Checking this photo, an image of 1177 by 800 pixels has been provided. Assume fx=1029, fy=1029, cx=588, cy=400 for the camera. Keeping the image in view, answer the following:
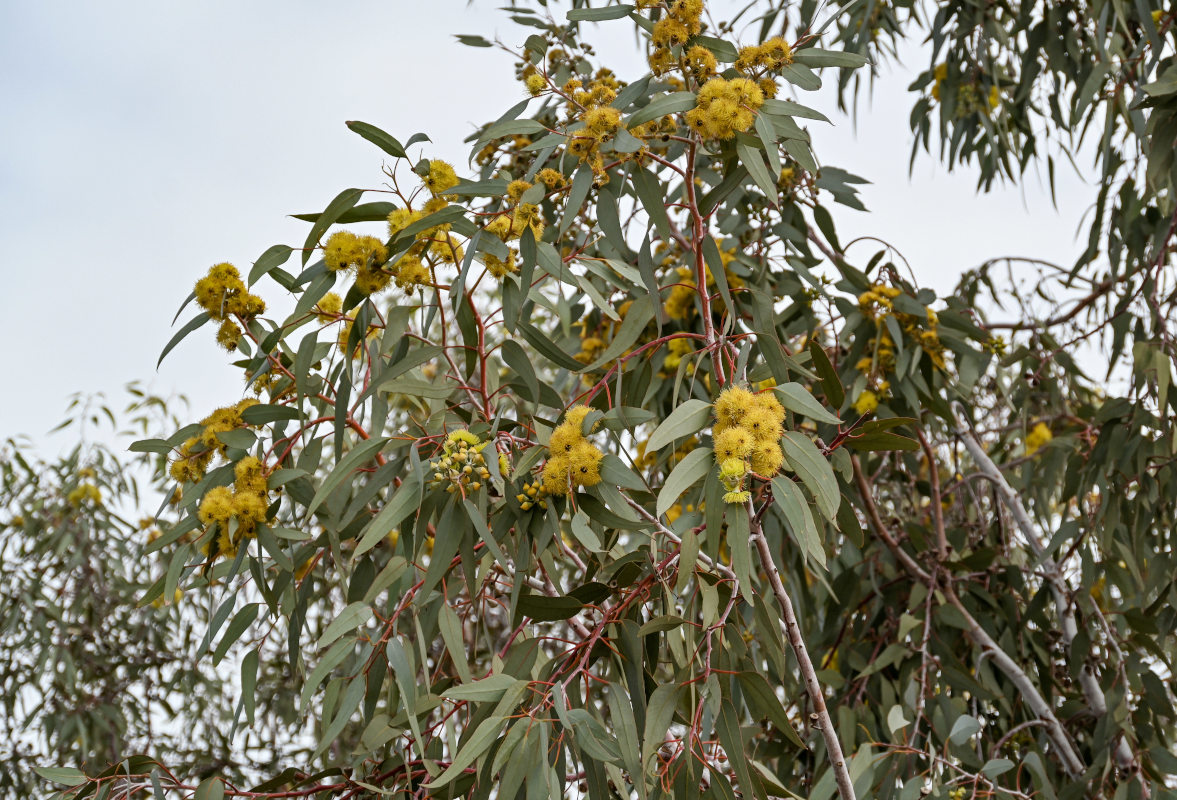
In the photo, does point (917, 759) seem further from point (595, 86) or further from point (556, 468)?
point (595, 86)

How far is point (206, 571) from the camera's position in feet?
3.83

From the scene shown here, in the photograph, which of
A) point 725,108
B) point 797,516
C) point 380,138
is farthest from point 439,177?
point 797,516

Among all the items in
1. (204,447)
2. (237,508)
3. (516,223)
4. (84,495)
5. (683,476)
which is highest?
(84,495)

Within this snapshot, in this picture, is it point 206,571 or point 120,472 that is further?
point 120,472

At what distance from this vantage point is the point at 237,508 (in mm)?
1143

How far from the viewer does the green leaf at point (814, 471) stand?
940 mm

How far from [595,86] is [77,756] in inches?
104

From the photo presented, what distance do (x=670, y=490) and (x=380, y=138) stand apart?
1.69 feet

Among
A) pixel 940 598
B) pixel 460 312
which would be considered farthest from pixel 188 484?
pixel 940 598

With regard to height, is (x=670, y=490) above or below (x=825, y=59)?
below

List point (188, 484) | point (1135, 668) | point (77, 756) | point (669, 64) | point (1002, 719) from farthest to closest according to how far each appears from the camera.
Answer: point (77, 756), point (1002, 719), point (1135, 668), point (188, 484), point (669, 64)

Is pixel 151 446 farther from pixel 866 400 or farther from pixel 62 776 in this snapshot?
pixel 866 400

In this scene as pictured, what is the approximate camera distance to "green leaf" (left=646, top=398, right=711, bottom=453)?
0.95 metres

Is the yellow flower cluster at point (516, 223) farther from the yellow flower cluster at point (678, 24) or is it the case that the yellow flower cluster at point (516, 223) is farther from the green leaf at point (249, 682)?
the green leaf at point (249, 682)
